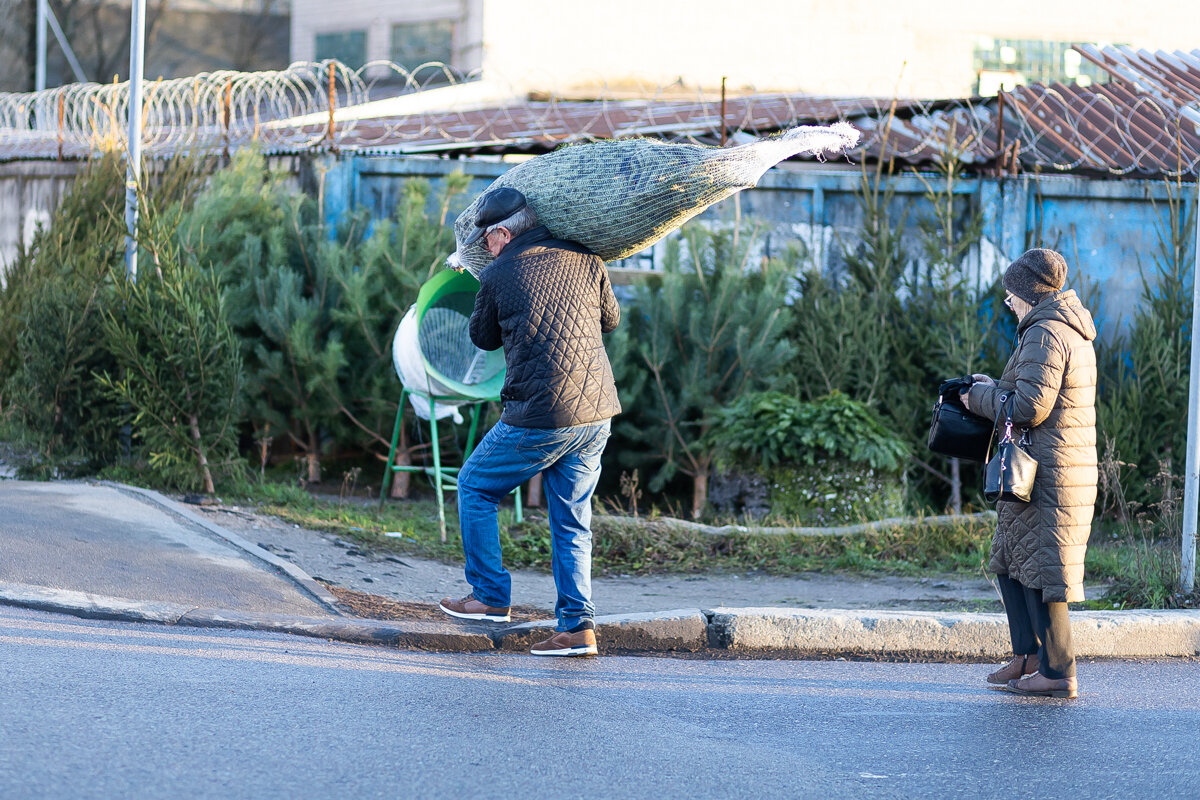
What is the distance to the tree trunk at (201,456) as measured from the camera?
809 cm

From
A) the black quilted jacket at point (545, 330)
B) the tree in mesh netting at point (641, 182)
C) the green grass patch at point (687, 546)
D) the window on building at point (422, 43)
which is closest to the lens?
the black quilted jacket at point (545, 330)

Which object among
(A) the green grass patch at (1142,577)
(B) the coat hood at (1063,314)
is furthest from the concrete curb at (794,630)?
(B) the coat hood at (1063,314)

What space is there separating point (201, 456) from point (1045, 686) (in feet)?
17.2

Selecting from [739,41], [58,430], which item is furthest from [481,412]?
[739,41]

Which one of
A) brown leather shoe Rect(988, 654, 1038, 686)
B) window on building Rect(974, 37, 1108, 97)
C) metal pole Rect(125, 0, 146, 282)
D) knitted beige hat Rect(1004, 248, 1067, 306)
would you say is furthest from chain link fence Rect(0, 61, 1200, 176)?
window on building Rect(974, 37, 1108, 97)

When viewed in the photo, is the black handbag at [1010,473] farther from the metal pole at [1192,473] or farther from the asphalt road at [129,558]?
the asphalt road at [129,558]

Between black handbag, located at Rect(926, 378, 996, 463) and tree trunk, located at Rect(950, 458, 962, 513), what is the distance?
392 cm

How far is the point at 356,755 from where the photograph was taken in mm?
3932

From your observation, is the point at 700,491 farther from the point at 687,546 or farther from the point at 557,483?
the point at 557,483

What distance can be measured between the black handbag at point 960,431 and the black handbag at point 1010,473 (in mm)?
207

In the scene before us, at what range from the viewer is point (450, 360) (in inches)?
325

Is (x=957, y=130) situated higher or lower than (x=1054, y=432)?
higher

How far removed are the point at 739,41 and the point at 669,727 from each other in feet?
71.3

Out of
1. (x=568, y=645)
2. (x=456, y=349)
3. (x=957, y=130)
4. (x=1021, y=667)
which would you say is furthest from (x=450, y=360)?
(x=957, y=130)
